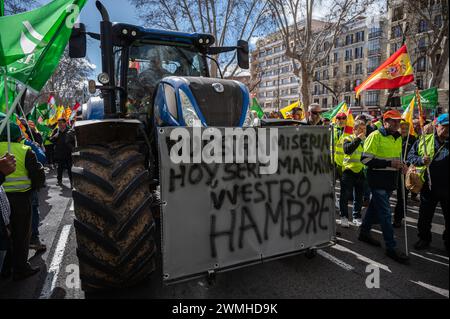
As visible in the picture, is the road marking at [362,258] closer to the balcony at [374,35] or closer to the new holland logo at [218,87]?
the new holland logo at [218,87]

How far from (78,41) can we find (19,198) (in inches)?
77.3

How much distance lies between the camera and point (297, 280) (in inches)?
135

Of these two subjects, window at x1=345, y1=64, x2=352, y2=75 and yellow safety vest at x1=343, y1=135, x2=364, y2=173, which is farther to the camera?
window at x1=345, y1=64, x2=352, y2=75

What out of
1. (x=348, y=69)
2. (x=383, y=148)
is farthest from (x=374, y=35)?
(x=383, y=148)

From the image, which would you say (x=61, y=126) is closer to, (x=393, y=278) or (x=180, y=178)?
(x=180, y=178)

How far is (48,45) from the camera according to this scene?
3021 mm

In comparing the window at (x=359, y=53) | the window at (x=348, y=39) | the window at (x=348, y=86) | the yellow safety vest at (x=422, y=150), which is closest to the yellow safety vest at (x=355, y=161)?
the yellow safety vest at (x=422, y=150)

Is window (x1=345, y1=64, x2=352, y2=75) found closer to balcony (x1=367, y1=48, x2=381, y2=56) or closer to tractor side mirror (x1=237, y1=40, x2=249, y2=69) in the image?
balcony (x1=367, y1=48, x2=381, y2=56)

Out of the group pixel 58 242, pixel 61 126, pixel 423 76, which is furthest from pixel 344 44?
pixel 58 242

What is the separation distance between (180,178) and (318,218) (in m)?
1.67

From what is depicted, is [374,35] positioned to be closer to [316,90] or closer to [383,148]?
[316,90]

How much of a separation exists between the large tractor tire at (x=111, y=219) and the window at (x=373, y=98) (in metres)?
54.3

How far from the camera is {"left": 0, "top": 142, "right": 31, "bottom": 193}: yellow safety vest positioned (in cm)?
356

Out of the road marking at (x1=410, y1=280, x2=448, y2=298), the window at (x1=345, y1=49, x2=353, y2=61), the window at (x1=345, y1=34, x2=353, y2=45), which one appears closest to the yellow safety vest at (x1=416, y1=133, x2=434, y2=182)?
the road marking at (x1=410, y1=280, x2=448, y2=298)
